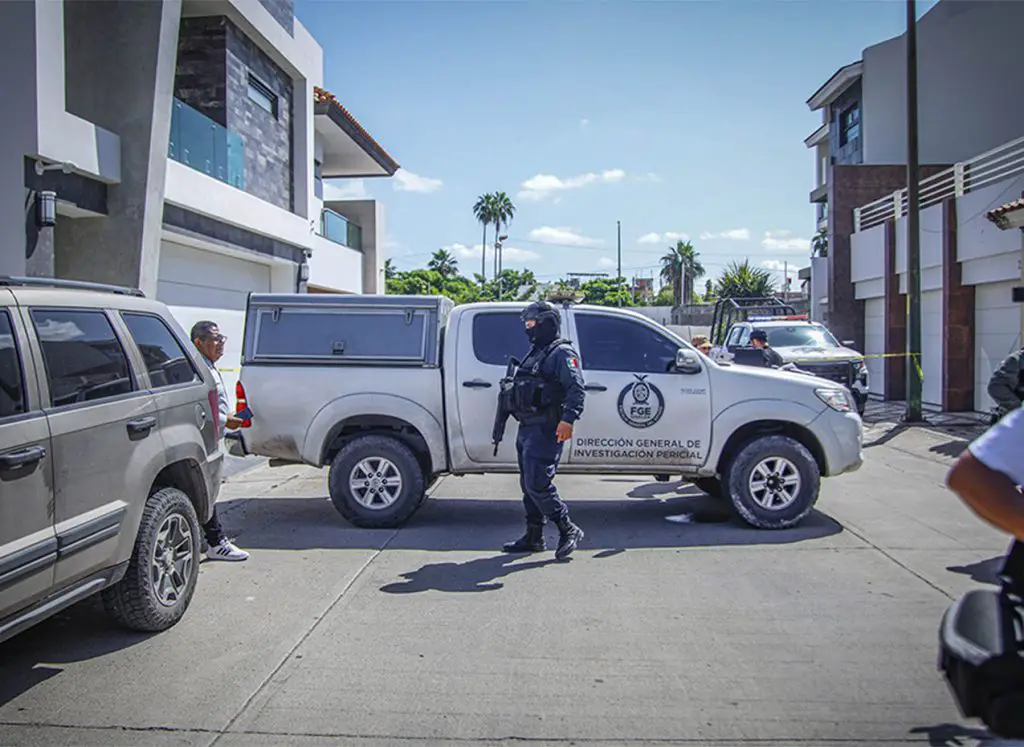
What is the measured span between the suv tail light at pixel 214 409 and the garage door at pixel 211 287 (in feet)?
22.4

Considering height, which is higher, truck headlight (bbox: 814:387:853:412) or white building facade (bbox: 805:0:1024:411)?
white building facade (bbox: 805:0:1024:411)

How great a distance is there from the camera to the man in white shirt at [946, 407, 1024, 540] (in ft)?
7.11

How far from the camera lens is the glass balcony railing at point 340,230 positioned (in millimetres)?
20906

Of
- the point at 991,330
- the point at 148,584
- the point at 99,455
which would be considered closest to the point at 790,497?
the point at 148,584

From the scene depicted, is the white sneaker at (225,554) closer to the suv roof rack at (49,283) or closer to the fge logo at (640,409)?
the suv roof rack at (49,283)

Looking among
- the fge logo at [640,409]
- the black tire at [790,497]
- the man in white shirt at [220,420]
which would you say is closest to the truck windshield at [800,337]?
the black tire at [790,497]

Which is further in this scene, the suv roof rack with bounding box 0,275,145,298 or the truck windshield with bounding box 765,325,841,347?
the truck windshield with bounding box 765,325,841,347

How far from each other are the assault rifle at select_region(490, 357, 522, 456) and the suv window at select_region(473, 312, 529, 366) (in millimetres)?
513

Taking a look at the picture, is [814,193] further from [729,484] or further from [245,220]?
[729,484]

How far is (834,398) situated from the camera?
7332mm

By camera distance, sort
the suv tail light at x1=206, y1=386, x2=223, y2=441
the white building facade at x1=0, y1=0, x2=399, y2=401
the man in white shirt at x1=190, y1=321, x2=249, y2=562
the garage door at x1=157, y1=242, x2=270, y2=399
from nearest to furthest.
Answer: the suv tail light at x1=206, y1=386, x2=223, y2=441
the man in white shirt at x1=190, y1=321, x2=249, y2=562
the white building facade at x1=0, y1=0, x2=399, y2=401
the garage door at x1=157, y1=242, x2=270, y2=399

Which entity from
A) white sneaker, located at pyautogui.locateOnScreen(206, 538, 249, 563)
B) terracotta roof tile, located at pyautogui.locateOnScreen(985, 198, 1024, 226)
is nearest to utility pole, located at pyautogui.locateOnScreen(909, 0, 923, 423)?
terracotta roof tile, located at pyautogui.locateOnScreen(985, 198, 1024, 226)

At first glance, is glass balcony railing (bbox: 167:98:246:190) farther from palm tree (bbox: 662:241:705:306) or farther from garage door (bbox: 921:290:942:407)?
palm tree (bbox: 662:241:705:306)

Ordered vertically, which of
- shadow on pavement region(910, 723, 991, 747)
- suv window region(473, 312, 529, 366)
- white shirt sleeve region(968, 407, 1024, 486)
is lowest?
shadow on pavement region(910, 723, 991, 747)
